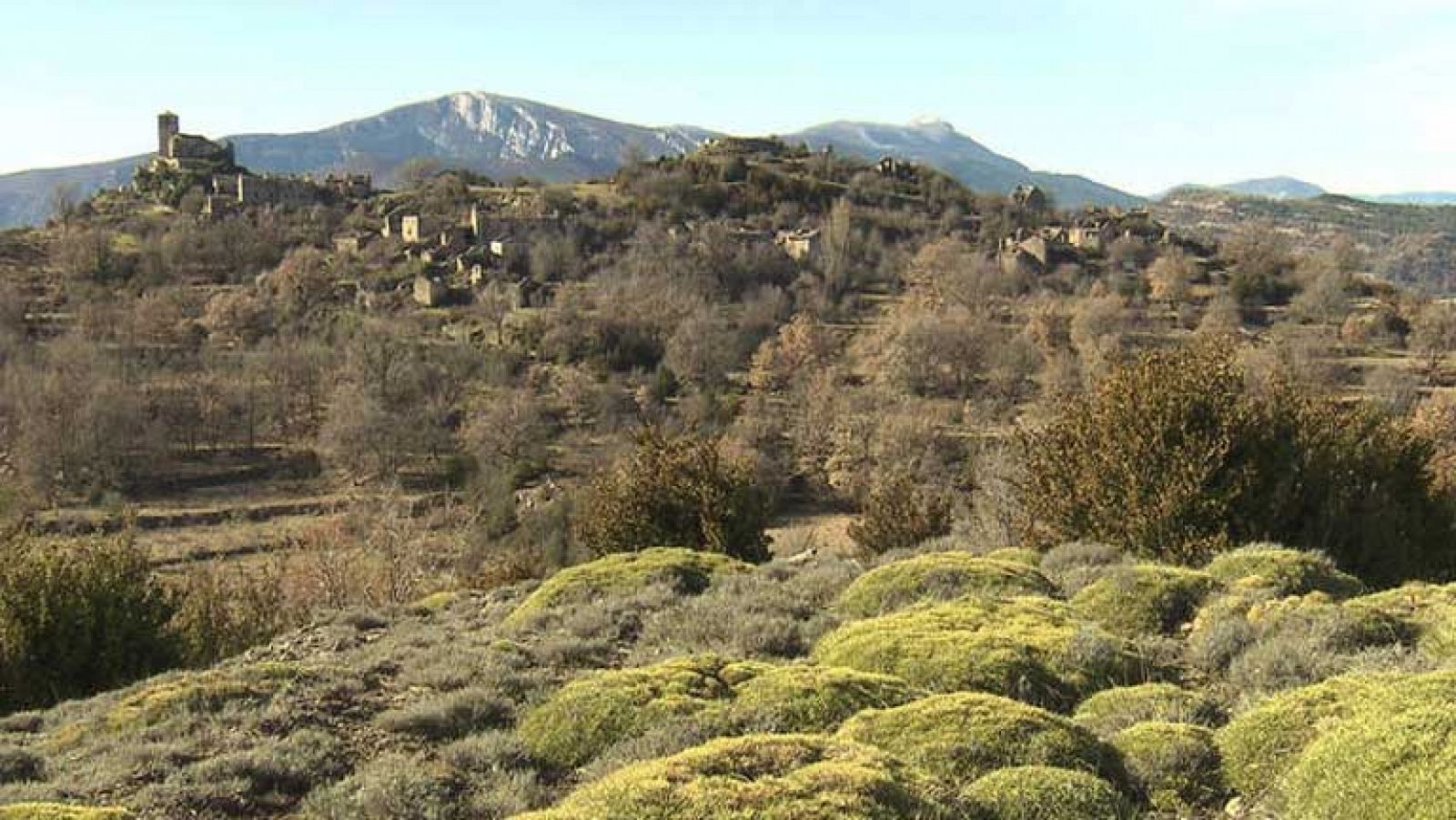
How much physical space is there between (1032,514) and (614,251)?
6661 cm

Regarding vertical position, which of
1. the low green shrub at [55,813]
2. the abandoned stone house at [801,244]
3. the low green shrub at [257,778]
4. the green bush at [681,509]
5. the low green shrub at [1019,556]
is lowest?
the green bush at [681,509]

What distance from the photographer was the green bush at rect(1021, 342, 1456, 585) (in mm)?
12664

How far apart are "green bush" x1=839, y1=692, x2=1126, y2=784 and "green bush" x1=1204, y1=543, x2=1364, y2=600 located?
4.57 m

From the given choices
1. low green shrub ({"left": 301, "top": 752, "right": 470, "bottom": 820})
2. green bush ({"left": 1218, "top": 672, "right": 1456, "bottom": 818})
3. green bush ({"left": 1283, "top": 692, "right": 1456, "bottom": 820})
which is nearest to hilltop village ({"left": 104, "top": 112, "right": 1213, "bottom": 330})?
low green shrub ({"left": 301, "top": 752, "right": 470, "bottom": 820})

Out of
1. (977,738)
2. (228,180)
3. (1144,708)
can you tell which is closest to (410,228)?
(228,180)

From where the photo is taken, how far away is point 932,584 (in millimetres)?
10508

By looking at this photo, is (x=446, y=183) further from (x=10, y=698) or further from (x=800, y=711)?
(x=800, y=711)

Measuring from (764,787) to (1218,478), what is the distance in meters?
10.2

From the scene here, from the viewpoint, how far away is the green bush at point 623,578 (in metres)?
12.1

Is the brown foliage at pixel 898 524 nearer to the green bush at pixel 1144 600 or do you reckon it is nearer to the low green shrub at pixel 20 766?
the green bush at pixel 1144 600

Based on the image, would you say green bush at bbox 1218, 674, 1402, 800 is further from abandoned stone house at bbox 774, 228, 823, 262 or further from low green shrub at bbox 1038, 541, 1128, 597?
abandoned stone house at bbox 774, 228, 823, 262

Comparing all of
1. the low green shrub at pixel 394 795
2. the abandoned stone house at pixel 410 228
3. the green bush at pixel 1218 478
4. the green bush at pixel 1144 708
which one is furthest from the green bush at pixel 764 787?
the abandoned stone house at pixel 410 228

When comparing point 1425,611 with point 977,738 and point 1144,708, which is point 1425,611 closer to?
point 1144,708

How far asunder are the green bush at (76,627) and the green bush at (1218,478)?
11682 mm
